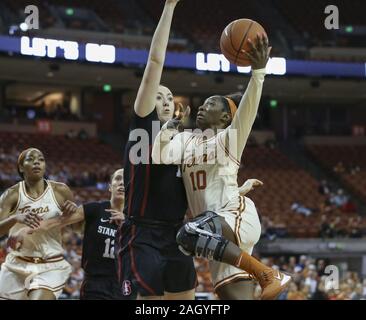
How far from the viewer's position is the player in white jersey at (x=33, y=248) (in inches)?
218

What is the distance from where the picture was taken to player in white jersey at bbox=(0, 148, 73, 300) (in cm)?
553

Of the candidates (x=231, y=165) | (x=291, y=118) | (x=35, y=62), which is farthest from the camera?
(x=291, y=118)

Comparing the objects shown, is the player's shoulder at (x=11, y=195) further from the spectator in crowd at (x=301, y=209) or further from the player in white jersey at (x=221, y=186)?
the spectator in crowd at (x=301, y=209)

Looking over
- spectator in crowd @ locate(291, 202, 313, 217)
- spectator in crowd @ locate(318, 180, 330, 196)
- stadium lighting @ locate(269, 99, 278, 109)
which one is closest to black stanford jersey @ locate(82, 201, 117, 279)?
spectator in crowd @ locate(291, 202, 313, 217)

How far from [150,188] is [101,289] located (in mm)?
1562

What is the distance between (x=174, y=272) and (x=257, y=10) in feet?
67.1

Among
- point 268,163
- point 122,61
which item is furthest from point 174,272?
point 268,163

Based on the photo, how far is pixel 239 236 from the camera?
13.6 feet

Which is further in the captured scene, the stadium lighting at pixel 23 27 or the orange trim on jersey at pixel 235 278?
the stadium lighting at pixel 23 27

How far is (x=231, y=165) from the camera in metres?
4.29

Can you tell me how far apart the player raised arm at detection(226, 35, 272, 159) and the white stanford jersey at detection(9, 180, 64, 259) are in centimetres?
201

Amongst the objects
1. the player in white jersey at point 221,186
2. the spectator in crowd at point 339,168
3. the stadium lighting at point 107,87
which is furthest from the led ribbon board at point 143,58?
the player in white jersey at point 221,186

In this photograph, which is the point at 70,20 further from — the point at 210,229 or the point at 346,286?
the point at 210,229

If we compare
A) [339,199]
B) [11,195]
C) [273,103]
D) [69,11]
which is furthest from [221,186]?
[273,103]
